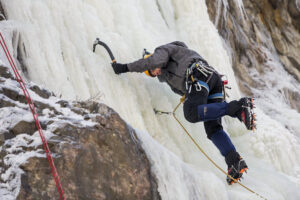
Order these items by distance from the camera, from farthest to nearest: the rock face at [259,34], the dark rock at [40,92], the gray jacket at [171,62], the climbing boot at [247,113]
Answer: the rock face at [259,34], the gray jacket at [171,62], the climbing boot at [247,113], the dark rock at [40,92]

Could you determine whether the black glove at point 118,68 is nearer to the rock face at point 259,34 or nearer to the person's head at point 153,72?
the person's head at point 153,72

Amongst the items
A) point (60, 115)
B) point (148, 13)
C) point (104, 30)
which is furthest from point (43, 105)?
point (148, 13)

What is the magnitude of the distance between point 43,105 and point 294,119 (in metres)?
5.42

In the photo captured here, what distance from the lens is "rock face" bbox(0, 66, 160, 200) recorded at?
60.9 inches

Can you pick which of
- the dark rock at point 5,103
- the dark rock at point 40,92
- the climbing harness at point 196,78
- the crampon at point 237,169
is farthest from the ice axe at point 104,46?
the dark rock at point 5,103

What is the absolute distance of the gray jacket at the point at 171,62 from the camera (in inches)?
121

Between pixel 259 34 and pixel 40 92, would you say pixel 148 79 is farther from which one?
pixel 259 34

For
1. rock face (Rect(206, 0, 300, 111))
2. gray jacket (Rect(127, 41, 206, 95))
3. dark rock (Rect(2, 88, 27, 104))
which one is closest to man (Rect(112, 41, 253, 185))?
gray jacket (Rect(127, 41, 206, 95))

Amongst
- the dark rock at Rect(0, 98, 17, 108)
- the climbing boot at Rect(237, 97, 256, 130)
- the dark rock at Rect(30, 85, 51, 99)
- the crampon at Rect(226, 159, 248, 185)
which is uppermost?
the dark rock at Rect(0, 98, 17, 108)

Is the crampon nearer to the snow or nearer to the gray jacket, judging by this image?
the snow

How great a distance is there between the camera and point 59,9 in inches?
121

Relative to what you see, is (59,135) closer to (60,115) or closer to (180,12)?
(60,115)

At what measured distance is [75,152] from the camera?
66.1 inches

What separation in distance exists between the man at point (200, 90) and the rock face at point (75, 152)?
0.91 meters
